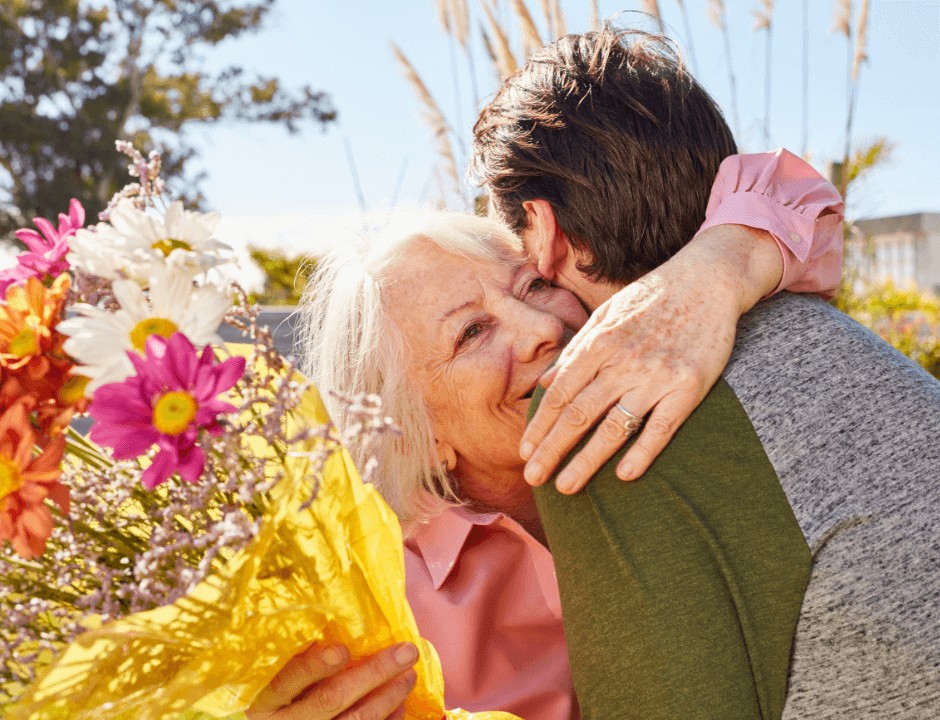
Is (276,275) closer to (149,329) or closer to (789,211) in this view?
(789,211)

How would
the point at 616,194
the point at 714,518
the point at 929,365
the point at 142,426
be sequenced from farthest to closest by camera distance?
the point at 929,365
the point at 616,194
the point at 714,518
the point at 142,426

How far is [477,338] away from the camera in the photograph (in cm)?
184

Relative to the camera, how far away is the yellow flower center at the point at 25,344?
0.92m

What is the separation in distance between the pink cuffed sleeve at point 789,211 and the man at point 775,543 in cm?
26

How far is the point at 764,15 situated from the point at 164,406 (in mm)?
4960

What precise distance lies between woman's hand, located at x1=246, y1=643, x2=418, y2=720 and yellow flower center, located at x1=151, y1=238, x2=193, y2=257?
0.52 meters

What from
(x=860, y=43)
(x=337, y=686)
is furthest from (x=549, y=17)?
(x=337, y=686)

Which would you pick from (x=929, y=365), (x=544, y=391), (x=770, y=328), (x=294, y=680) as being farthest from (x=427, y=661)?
(x=929, y=365)

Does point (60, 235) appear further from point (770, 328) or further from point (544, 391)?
point (770, 328)

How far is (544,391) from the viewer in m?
1.39

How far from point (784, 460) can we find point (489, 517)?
0.76m

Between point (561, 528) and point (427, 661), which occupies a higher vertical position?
point (561, 528)

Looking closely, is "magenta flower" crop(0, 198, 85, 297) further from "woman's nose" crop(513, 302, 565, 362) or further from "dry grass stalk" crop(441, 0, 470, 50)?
→ "dry grass stalk" crop(441, 0, 470, 50)

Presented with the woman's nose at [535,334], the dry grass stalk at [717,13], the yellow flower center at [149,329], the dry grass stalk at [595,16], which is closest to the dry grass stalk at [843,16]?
the dry grass stalk at [717,13]
